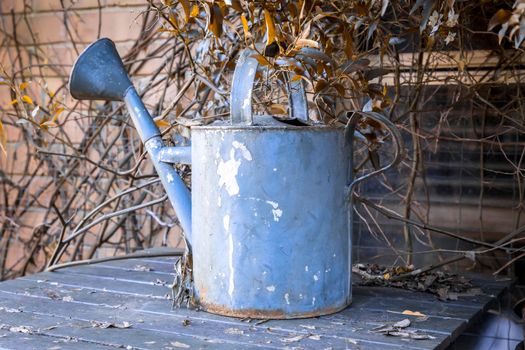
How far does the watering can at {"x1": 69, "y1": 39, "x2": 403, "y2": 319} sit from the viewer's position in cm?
146

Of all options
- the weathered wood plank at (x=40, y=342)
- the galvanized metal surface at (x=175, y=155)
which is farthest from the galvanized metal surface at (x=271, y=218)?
the weathered wood plank at (x=40, y=342)

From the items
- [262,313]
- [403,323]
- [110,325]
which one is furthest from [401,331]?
[110,325]

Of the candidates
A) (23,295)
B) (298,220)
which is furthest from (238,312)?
(23,295)

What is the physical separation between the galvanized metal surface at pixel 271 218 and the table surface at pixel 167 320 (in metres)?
0.05

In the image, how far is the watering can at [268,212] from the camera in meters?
1.46

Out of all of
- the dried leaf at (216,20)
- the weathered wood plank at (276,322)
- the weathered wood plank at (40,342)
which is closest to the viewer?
the weathered wood plank at (40,342)

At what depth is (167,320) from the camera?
1472mm

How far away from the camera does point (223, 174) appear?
4.89ft

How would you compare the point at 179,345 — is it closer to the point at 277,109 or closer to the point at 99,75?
the point at 99,75

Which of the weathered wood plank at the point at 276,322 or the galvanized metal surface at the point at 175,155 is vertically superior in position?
the galvanized metal surface at the point at 175,155

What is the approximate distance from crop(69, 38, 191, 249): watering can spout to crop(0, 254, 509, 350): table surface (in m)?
0.22

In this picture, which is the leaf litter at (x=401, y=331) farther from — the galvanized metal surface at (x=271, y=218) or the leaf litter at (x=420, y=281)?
the leaf litter at (x=420, y=281)

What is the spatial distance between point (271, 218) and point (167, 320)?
0.93 ft

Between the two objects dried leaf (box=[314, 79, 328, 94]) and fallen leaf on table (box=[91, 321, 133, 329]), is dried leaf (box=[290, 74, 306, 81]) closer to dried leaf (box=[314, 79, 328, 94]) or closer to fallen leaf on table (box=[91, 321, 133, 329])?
dried leaf (box=[314, 79, 328, 94])
